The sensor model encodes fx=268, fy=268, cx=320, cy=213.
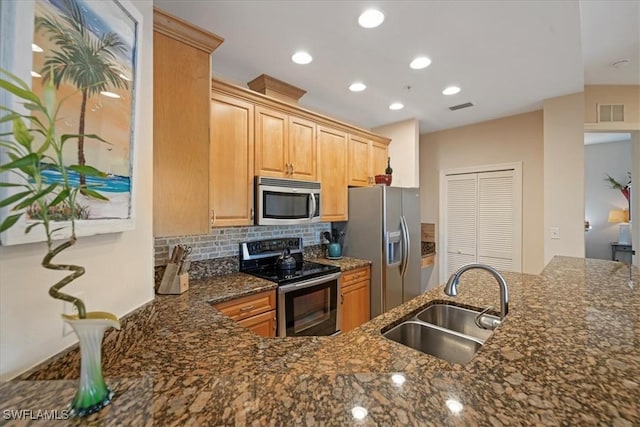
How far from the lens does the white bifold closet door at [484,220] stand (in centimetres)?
346

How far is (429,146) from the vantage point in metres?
4.23

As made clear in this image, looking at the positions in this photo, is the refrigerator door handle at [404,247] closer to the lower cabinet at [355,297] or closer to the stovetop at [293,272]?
the lower cabinet at [355,297]

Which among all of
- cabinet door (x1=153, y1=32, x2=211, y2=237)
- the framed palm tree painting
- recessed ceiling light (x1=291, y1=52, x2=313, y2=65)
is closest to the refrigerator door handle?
recessed ceiling light (x1=291, y1=52, x2=313, y2=65)

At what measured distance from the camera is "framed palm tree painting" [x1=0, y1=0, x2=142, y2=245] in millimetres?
655

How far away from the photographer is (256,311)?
6.66 ft

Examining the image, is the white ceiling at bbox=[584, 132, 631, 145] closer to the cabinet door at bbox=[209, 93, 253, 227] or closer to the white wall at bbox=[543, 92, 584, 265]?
the white wall at bbox=[543, 92, 584, 265]

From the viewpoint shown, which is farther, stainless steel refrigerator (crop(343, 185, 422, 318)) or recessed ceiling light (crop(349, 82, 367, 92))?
stainless steel refrigerator (crop(343, 185, 422, 318))

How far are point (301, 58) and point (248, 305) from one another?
1983 mm

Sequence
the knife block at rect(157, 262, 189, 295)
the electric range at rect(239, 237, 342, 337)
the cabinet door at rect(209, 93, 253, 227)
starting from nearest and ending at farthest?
the knife block at rect(157, 262, 189, 295)
the cabinet door at rect(209, 93, 253, 227)
the electric range at rect(239, 237, 342, 337)

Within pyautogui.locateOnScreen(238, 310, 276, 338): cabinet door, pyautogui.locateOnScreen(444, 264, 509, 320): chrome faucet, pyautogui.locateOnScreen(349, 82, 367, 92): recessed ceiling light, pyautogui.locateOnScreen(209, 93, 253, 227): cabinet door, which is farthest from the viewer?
pyautogui.locateOnScreen(349, 82, 367, 92): recessed ceiling light

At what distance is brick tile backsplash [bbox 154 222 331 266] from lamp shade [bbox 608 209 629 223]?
606 cm

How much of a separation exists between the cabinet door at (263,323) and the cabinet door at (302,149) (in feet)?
4.26

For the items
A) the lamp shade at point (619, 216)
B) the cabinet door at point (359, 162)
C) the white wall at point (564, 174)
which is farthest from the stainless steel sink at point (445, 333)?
the lamp shade at point (619, 216)

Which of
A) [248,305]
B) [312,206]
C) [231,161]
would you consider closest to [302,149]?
[312,206]
